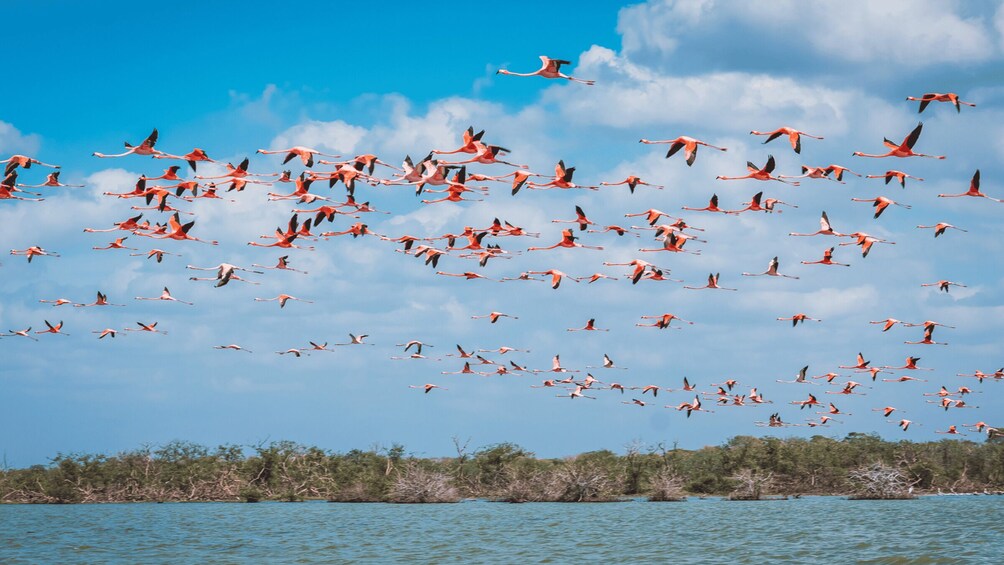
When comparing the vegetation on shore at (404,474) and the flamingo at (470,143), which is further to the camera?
the vegetation on shore at (404,474)

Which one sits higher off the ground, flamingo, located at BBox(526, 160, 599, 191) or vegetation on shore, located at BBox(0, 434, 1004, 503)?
flamingo, located at BBox(526, 160, 599, 191)

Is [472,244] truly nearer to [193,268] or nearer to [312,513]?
[193,268]

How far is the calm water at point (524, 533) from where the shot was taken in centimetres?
3209

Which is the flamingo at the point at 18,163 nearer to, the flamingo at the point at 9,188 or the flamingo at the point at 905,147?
the flamingo at the point at 9,188

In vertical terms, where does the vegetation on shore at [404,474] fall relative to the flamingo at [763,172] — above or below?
below

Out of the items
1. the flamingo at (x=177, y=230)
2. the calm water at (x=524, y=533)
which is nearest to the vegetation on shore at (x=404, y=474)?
the calm water at (x=524, y=533)

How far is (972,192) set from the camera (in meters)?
29.8

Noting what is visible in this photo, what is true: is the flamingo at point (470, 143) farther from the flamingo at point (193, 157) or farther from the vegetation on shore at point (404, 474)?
the vegetation on shore at point (404, 474)

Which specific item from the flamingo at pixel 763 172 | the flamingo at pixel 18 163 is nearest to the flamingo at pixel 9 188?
the flamingo at pixel 18 163

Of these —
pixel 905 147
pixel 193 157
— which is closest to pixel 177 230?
pixel 193 157

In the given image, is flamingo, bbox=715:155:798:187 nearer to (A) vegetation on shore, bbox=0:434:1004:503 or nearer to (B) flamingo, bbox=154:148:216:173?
(B) flamingo, bbox=154:148:216:173

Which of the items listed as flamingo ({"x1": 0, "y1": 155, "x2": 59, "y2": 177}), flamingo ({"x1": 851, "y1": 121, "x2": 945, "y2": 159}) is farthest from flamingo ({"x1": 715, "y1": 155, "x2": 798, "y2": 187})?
flamingo ({"x1": 0, "y1": 155, "x2": 59, "y2": 177})

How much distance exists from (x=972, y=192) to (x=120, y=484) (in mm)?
54017

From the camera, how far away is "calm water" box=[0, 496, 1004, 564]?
1264 inches
